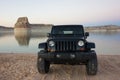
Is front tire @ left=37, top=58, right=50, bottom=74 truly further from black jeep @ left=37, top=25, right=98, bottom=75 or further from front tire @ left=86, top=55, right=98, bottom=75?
front tire @ left=86, top=55, right=98, bottom=75

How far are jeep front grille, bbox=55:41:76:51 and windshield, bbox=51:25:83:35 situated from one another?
64.4 inches

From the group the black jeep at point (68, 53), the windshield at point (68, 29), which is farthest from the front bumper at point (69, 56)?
the windshield at point (68, 29)

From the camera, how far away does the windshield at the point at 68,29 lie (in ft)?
34.7

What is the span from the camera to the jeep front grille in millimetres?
8883

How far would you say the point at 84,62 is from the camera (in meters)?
9.16

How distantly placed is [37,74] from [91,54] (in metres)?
2.26

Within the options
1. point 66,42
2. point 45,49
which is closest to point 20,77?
point 45,49

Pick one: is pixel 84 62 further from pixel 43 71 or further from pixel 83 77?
pixel 43 71

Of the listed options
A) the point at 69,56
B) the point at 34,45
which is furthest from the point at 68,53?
the point at 34,45

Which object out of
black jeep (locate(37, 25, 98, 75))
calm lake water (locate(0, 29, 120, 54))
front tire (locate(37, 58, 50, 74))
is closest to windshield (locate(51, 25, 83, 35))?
black jeep (locate(37, 25, 98, 75))

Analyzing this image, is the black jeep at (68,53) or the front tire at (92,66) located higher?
the black jeep at (68,53)

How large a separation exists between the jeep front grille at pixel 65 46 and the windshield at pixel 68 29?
5.36 feet

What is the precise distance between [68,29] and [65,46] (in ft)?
6.77

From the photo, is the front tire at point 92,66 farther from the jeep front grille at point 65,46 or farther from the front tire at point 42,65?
the front tire at point 42,65
